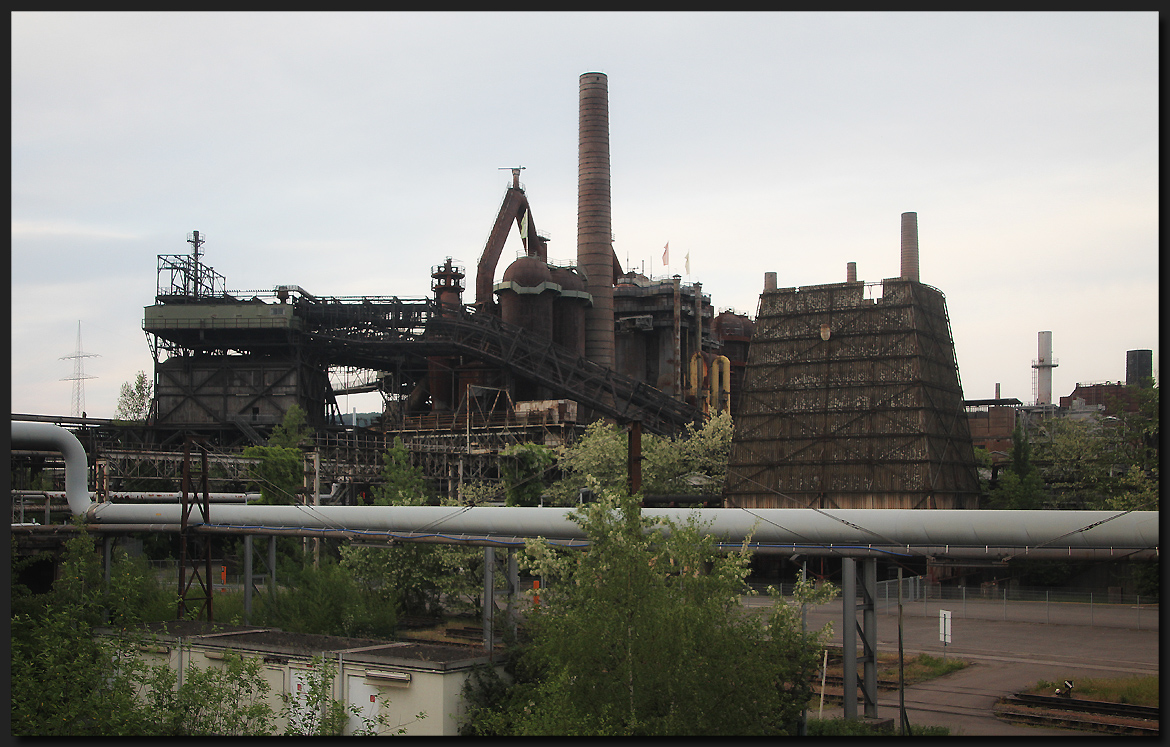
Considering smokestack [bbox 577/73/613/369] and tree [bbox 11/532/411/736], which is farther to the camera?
smokestack [bbox 577/73/613/369]

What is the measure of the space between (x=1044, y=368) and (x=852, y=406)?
240 feet

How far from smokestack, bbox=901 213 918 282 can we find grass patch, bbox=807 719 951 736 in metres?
60.7

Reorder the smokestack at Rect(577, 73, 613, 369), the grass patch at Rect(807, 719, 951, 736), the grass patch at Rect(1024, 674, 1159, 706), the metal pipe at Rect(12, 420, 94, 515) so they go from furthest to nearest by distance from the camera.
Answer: the smokestack at Rect(577, 73, 613, 369) < the metal pipe at Rect(12, 420, 94, 515) < the grass patch at Rect(1024, 674, 1159, 706) < the grass patch at Rect(807, 719, 951, 736)

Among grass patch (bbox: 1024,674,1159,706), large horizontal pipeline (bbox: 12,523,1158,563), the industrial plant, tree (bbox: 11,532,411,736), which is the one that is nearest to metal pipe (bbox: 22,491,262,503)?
the industrial plant

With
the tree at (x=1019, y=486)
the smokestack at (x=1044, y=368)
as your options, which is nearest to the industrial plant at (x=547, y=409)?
the tree at (x=1019, y=486)

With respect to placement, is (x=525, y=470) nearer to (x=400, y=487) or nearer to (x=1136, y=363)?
(x=400, y=487)

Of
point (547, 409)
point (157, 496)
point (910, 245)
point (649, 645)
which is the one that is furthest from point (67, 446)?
point (910, 245)

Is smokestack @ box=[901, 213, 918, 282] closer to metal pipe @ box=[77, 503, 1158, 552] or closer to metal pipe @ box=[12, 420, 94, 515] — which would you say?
metal pipe @ box=[77, 503, 1158, 552]

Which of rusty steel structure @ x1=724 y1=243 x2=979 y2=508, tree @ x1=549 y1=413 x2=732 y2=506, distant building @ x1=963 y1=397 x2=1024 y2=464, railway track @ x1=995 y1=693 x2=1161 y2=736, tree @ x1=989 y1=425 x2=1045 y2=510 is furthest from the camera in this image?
distant building @ x1=963 y1=397 x2=1024 y2=464

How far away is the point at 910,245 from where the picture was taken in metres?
76.6

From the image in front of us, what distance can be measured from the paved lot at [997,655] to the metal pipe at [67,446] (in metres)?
19.9

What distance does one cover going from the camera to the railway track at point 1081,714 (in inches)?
803

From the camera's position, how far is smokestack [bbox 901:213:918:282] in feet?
248

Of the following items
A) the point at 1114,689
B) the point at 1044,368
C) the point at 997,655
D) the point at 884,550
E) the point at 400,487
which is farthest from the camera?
the point at 1044,368
